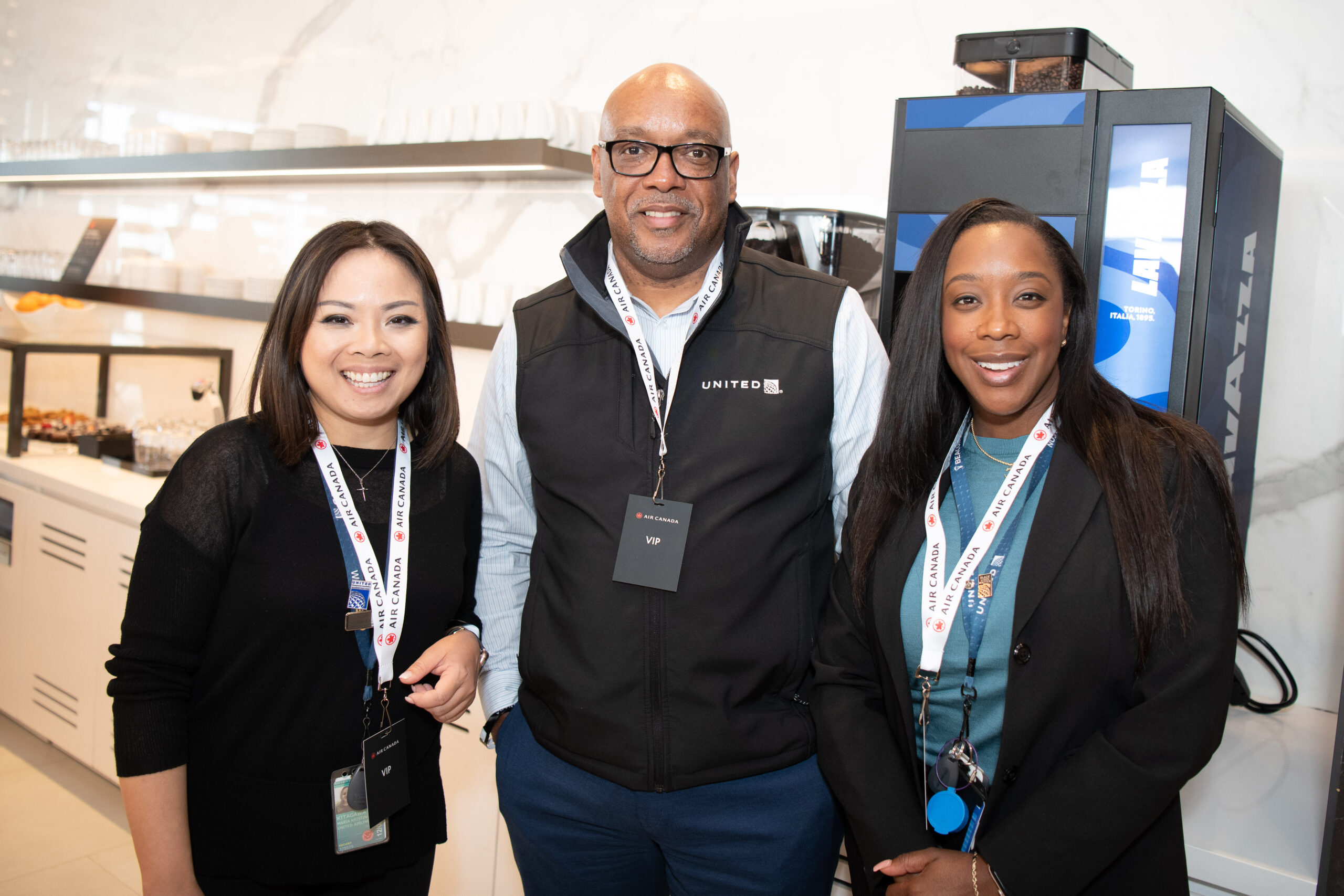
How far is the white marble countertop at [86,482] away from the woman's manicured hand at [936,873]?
8.87ft

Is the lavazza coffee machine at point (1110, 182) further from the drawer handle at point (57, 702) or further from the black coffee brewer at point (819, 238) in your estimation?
the drawer handle at point (57, 702)

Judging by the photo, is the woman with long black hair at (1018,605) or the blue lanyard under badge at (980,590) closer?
the woman with long black hair at (1018,605)

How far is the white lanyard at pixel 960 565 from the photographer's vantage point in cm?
139

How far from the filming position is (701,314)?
1635 mm

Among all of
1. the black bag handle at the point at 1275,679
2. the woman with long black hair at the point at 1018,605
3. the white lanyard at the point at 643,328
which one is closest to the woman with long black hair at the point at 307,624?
the white lanyard at the point at 643,328

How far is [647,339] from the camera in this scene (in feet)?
5.64

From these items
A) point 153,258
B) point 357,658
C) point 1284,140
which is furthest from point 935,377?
point 153,258

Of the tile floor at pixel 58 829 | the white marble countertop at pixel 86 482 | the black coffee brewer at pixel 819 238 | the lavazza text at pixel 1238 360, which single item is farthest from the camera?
the white marble countertop at pixel 86 482

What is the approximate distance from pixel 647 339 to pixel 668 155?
0.31 metres

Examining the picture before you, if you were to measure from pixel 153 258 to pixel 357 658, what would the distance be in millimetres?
3976

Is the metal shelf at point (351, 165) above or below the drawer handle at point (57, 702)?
above

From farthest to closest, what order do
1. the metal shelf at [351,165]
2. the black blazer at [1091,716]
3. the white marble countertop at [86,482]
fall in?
1. the white marble countertop at [86,482]
2. the metal shelf at [351,165]
3. the black blazer at [1091,716]

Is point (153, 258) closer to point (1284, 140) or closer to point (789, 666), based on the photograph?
point (789, 666)

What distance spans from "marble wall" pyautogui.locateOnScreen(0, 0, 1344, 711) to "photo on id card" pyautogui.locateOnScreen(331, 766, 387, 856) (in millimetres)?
1924
